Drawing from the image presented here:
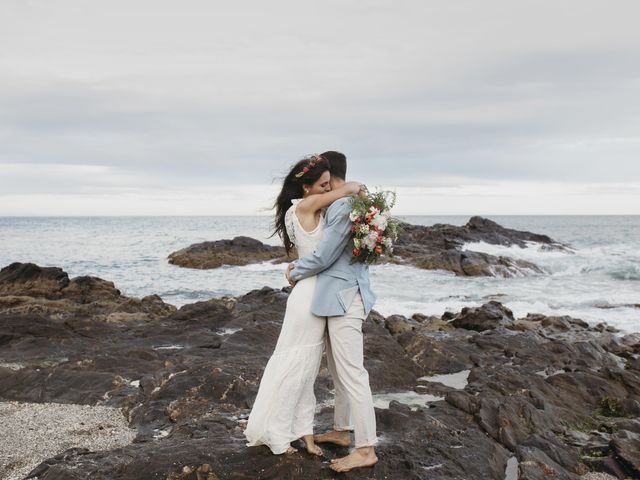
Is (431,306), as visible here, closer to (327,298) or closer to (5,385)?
(5,385)

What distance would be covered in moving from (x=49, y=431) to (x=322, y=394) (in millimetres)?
3095

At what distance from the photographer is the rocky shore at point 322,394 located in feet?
15.9

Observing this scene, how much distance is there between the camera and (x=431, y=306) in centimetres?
1962

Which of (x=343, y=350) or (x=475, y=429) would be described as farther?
(x=475, y=429)

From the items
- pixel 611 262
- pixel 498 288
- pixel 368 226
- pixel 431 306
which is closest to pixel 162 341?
pixel 368 226

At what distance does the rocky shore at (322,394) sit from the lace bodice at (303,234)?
1684mm

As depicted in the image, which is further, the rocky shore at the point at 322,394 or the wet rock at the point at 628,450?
the wet rock at the point at 628,450

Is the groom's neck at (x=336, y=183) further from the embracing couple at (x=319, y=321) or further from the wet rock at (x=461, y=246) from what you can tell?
the wet rock at (x=461, y=246)

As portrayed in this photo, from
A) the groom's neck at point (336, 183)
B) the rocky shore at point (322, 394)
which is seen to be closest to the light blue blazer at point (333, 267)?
the groom's neck at point (336, 183)

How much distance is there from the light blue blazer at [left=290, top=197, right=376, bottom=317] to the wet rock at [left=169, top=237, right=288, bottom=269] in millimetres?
30113

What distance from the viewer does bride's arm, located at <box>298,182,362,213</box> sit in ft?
15.4

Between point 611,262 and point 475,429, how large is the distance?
32878 millimetres

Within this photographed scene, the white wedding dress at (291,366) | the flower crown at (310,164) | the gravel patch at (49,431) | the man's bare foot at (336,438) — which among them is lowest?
the gravel patch at (49,431)

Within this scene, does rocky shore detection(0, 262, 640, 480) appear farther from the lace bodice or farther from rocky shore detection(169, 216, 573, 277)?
rocky shore detection(169, 216, 573, 277)
